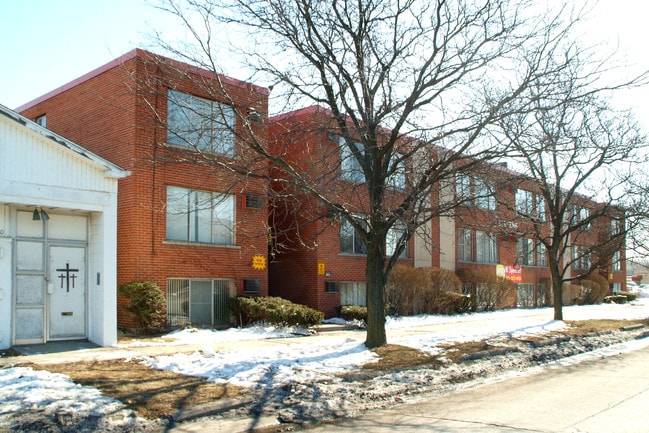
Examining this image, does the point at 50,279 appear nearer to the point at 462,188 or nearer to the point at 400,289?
the point at 462,188

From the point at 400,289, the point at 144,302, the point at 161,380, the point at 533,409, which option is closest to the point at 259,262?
the point at 144,302

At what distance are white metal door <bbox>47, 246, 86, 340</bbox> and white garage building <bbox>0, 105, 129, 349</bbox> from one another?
0.06 feet

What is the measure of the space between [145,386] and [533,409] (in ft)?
16.9

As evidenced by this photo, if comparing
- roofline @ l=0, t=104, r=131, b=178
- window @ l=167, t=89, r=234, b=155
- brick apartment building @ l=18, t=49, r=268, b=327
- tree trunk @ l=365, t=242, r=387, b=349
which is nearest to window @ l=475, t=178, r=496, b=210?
tree trunk @ l=365, t=242, r=387, b=349

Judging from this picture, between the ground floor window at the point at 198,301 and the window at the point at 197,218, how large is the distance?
3.92 ft

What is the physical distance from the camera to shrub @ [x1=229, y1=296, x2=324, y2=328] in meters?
17.0

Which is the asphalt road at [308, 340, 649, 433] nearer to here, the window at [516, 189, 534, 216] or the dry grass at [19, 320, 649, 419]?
the dry grass at [19, 320, 649, 419]

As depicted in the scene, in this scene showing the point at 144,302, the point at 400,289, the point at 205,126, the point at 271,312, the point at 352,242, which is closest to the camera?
the point at 205,126

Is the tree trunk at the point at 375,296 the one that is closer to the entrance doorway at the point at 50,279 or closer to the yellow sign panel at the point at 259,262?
the entrance doorway at the point at 50,279

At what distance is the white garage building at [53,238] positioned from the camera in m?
11.6

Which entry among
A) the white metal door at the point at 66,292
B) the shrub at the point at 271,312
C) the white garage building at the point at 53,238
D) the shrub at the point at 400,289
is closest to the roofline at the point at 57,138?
the white garage building at the point at 53,238

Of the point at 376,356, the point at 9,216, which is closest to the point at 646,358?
the point at 376,356

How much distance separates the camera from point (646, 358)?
13359 millimetres

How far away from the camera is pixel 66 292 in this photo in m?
12.9
